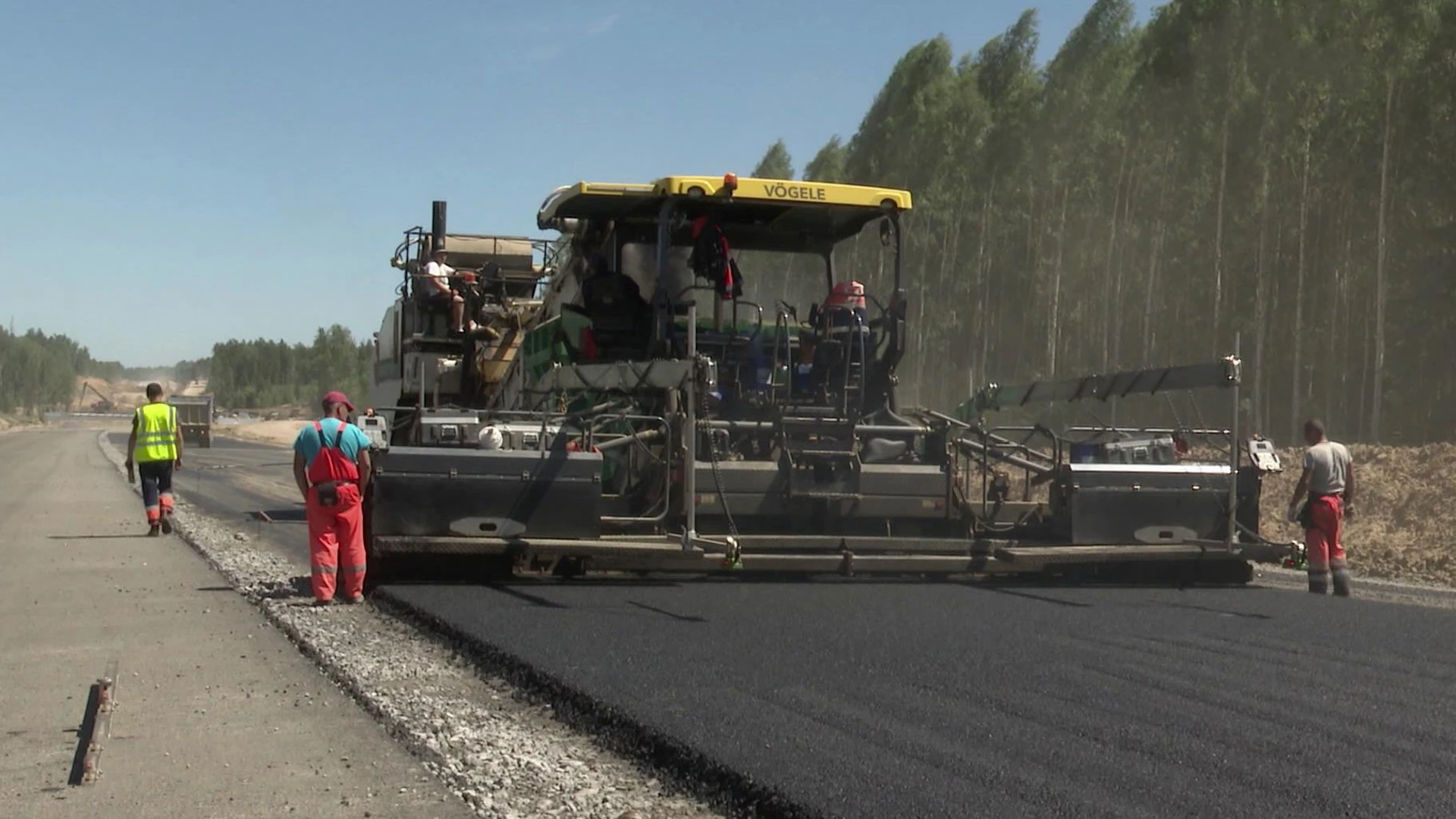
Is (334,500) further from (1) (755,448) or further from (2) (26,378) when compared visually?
(2) (26,378)

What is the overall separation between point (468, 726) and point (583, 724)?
1.43 feet

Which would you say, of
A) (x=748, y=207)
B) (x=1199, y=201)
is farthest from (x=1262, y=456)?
(x=1199, y=201)

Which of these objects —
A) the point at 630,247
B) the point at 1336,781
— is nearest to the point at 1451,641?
the point at 1336,781

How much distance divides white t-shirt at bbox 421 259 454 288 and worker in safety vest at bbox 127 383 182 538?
2722mm

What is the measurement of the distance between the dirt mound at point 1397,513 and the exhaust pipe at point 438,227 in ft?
28.6

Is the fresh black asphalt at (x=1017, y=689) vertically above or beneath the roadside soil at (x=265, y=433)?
beneath

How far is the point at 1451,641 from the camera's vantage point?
712 centimetres

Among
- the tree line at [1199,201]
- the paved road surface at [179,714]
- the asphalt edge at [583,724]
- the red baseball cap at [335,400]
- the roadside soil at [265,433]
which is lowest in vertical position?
the paved road surface at [179,714]

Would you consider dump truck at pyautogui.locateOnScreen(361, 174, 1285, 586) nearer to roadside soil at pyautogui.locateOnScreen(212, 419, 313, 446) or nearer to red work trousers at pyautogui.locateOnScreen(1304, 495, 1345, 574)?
red work trousers at pyautogui.locateOnScreen(1304, 495, 1345, 574)

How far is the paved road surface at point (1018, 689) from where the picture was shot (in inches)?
163

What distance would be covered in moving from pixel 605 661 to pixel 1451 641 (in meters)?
4.17

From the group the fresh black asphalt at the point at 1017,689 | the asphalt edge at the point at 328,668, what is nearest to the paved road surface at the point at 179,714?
the asphalt edge at the point at 328,668

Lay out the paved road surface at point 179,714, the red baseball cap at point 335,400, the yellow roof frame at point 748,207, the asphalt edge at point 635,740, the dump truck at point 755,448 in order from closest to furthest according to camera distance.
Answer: the asphalt edge at point 635,740
the paved road surface at point 179,714
the dump truck at point 755,448
the red baseball cap at point 335,400
the yellow roof frame at point 748,207

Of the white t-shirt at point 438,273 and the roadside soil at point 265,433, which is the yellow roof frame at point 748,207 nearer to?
the white t-shirt at point 438,273
